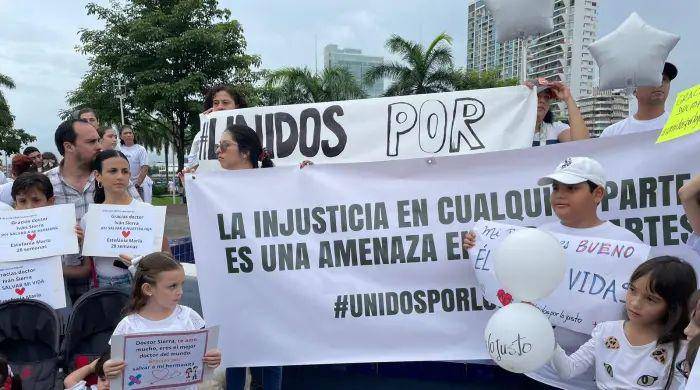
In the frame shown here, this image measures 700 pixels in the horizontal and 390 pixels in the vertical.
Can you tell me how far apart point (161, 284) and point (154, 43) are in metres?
17.7

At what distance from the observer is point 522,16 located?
321 centimetres

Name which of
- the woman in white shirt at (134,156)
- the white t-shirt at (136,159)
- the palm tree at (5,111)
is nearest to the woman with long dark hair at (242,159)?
the woman in white shirt at (134,156)

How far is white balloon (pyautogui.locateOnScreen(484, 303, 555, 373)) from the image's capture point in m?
2.18

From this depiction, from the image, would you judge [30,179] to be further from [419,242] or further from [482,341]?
[482,341]

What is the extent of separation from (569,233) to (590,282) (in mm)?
241

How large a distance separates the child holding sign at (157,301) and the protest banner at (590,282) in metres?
1.52

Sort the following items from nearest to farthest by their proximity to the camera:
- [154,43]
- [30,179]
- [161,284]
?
[161,284] < [30,179] < [154,43]

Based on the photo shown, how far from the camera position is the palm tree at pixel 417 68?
26.2m

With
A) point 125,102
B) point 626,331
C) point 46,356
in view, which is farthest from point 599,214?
point 125,102

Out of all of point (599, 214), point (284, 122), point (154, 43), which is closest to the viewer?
point (599, 214)

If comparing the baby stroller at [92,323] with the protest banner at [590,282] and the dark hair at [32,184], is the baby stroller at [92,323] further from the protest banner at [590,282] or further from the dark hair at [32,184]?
the protest banner at [590,282]

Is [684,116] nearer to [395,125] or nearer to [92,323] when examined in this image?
[395,125]

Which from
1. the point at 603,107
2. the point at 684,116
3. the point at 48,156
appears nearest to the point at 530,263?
the point at 684,116

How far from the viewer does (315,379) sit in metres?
3.47
